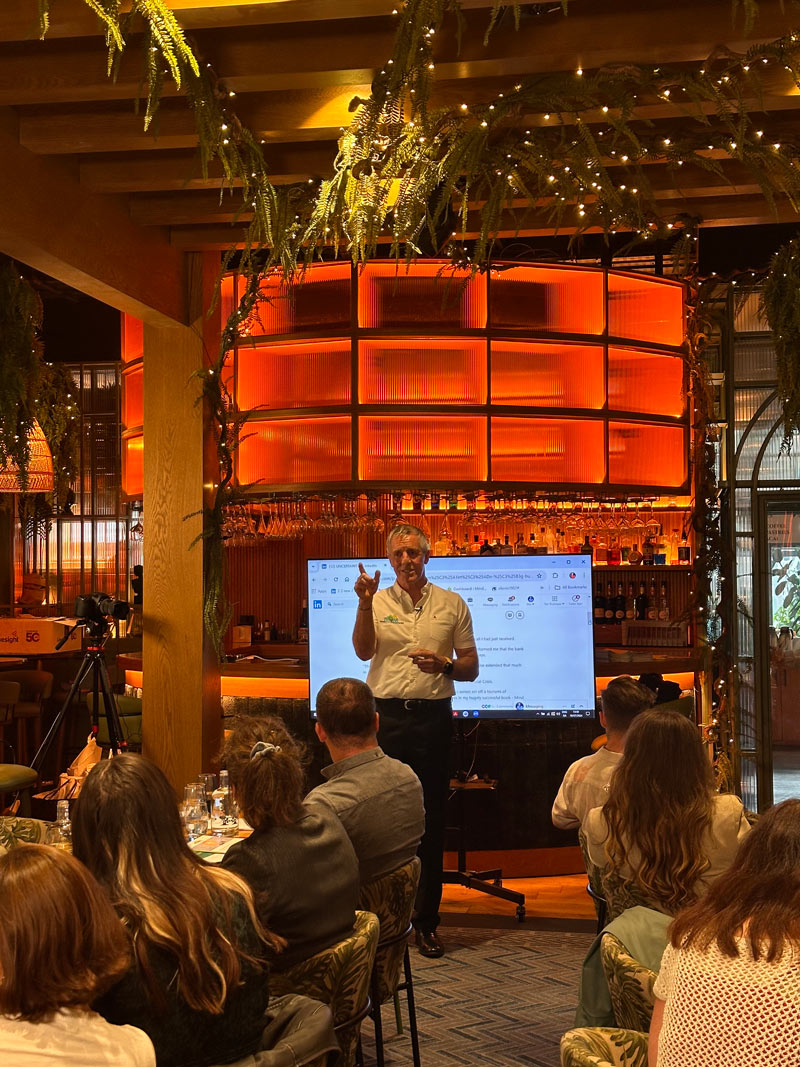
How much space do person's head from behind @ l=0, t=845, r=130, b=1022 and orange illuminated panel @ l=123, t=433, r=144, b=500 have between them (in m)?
7.12

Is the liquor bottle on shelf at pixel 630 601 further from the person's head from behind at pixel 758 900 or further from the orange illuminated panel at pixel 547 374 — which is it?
the person's head from behind at pixel 758 900

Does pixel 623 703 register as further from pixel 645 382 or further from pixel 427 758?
pixel 645 382

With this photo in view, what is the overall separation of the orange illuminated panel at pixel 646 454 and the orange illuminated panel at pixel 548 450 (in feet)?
0.52

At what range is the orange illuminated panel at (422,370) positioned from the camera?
8.05m

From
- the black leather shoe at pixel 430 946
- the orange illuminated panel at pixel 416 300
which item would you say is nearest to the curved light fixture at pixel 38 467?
the orange illuminated panel at pixel 416 300

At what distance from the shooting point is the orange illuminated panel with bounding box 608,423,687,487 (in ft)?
27.8

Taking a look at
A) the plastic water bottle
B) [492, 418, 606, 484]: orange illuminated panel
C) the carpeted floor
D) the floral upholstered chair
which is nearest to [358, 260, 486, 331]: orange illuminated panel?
[492, 418, 606, 484]: orange illuminated panel

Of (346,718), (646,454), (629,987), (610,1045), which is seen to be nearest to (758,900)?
(610,1045)

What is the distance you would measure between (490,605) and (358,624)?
115cm

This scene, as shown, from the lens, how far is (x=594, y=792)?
4.37 m

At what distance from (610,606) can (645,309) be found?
122 inches

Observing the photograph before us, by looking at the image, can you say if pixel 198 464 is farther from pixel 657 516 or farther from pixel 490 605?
pixel 657 516

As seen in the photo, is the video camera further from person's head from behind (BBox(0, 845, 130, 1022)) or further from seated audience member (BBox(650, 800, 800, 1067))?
seated audience member (BBox(650, 800, 800, 1067))

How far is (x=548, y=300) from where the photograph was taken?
8.23m
